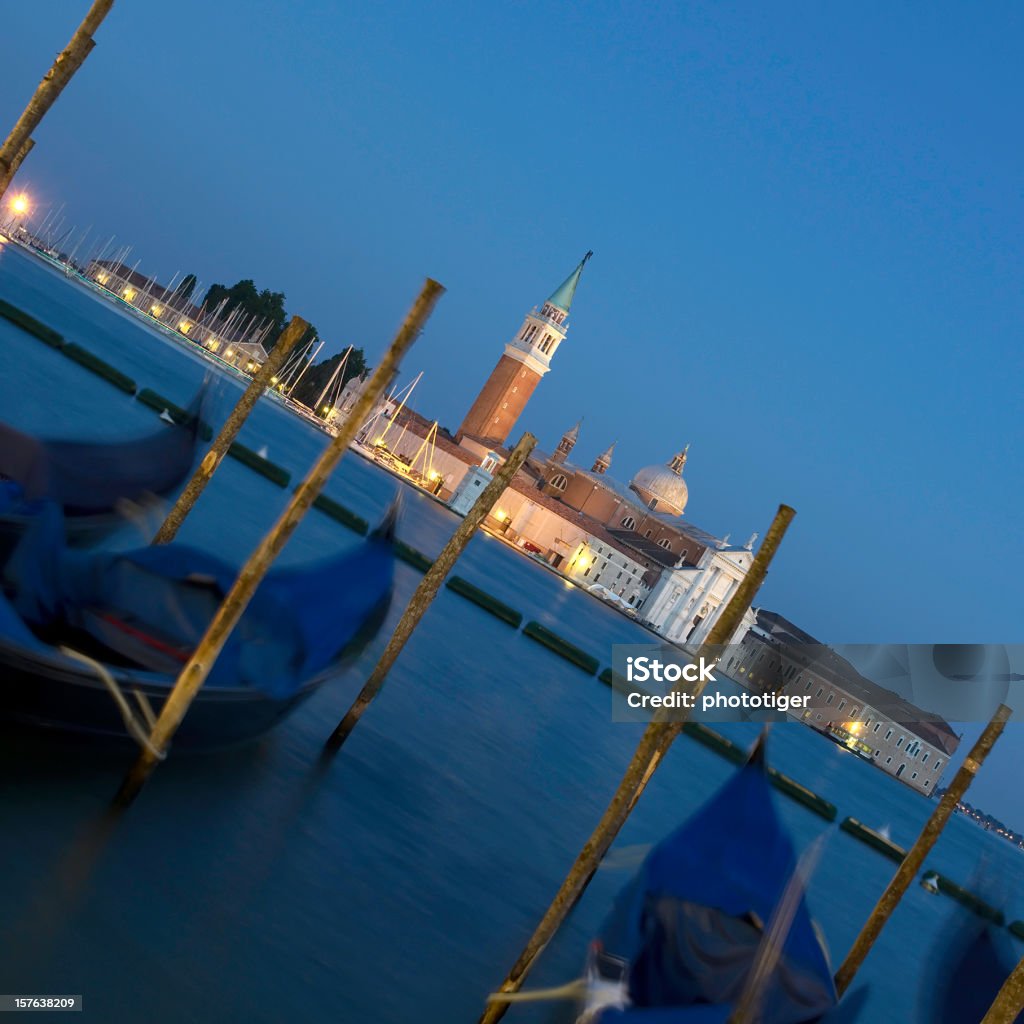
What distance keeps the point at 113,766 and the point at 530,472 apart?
7124 cm

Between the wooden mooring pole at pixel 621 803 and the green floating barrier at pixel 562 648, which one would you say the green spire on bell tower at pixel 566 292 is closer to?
the green floating barrier at pixel 562 648

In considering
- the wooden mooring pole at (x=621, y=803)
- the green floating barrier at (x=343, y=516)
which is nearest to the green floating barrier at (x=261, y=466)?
the green floating barrier at (x=343, y=516)

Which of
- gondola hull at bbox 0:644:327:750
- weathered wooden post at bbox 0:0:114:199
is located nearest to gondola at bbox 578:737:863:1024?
gondola hull at bbox 0:644:327:750

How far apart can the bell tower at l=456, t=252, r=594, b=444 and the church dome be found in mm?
12376

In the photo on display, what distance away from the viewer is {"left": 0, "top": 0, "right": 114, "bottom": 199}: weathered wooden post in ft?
27.6

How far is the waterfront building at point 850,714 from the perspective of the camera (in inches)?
2970

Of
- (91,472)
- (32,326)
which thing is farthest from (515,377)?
(91,472)

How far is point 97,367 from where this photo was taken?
32656 mm

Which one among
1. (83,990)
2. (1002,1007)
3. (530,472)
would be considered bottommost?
(83,990)

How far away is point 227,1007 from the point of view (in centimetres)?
545

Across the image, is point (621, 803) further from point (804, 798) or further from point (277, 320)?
point (277, 320)

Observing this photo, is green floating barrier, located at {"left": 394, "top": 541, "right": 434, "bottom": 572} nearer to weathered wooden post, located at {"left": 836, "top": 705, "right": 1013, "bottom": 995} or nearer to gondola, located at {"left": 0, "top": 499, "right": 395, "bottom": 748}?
gondola, located at {"left": 0, "top": 499, "right": 395, "bottom": 748}

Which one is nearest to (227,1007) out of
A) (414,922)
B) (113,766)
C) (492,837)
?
(113,766)

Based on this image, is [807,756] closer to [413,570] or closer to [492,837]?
[413,570]
